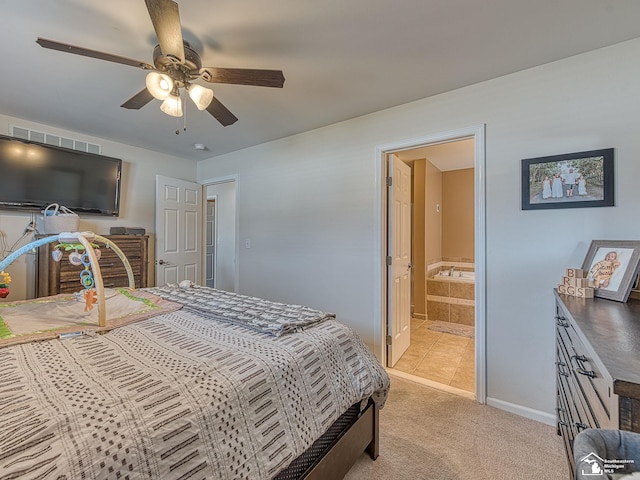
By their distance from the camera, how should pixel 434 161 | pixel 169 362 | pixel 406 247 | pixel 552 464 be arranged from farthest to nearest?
pixel 434 161, pixel 406 247, pixel 552 464, pixel 169 362

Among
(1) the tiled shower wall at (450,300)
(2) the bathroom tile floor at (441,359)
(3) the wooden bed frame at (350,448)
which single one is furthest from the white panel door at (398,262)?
(1) the tiled shower wall at (450,300)

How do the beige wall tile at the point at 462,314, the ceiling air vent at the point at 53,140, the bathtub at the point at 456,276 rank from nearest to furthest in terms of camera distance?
the ceiling air vent at the point at 53,140 < the beige wall tile at the point at 462,314 < the bathtub at the point at 456,276

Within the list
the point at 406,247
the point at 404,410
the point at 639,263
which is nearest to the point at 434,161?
the point at 406,247

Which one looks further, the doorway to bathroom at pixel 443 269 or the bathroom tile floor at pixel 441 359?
the bathroom tile floor at pixel 441 359

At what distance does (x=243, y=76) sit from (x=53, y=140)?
9.39 feet

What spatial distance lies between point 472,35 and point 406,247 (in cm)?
196

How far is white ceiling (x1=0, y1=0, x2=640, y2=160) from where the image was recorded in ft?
4.77

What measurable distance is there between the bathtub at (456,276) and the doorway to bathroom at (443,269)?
14mm

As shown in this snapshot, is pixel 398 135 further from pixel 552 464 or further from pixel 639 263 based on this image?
pixel 552 464

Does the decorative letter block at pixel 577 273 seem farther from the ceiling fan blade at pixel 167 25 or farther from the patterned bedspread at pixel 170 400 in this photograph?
the ceiling fan blade at pixel 167 25

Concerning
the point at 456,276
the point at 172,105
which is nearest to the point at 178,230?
the point at 172,105

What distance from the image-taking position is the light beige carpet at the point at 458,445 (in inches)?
58.4

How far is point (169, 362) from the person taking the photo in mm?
972

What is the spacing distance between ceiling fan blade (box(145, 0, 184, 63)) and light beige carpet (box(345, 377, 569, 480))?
2.37 m
